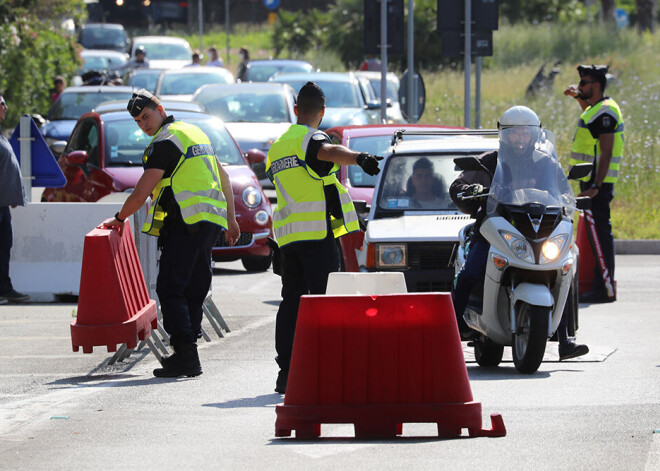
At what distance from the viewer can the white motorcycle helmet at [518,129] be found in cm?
973

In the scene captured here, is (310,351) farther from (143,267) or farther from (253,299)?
(253,299)

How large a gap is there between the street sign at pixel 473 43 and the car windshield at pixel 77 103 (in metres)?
6.22

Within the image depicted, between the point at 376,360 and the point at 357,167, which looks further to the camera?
the point at 357,167

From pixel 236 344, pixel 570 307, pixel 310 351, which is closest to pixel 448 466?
pixel 310 351

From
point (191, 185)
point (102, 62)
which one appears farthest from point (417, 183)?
point (102, 62)

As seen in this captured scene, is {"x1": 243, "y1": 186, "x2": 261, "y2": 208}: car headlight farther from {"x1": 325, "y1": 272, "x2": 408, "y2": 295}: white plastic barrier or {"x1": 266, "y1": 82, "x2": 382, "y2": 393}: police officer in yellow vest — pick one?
{"x1": 325, "y1": 272, "x2": 408, "y2": 295}: white plastic barrier

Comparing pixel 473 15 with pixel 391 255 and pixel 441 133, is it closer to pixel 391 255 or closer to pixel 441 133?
pixel 441 133

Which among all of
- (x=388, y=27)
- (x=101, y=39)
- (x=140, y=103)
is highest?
(x=140, y=103)

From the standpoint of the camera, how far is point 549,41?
172 ft

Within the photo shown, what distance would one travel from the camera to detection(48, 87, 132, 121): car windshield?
2486 centimetres

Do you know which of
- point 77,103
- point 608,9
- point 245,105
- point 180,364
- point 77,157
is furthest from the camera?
point 608,9

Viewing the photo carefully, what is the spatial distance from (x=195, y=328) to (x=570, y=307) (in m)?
2.42

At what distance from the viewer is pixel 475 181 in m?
9.92

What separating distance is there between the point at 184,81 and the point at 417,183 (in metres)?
17.9
